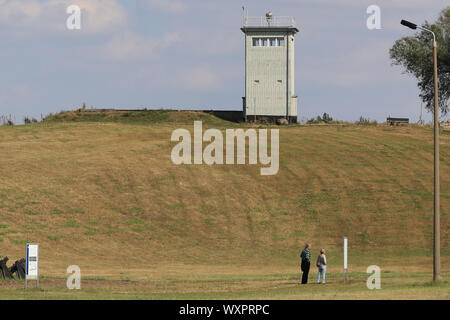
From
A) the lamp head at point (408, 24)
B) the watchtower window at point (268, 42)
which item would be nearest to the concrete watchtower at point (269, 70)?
the watchtower window at point (268, 42)

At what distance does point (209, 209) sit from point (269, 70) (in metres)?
32.3

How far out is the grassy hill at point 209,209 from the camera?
1886 inches

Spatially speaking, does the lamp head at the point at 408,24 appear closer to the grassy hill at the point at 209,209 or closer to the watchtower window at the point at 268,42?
the grassy hill at the point at 209,209

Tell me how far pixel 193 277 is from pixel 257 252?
12242mm

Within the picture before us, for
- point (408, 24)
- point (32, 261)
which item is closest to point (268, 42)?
point (408, 24)

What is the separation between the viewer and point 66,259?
4772 cm

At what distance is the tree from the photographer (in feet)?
305

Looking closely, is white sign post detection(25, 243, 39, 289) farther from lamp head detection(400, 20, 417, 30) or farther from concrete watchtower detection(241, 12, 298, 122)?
concrete watchtower detection(241, 12, 298, 122)

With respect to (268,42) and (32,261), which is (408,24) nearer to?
(32,261)

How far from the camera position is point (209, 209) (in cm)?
5978

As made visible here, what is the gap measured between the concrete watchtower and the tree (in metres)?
15.6
